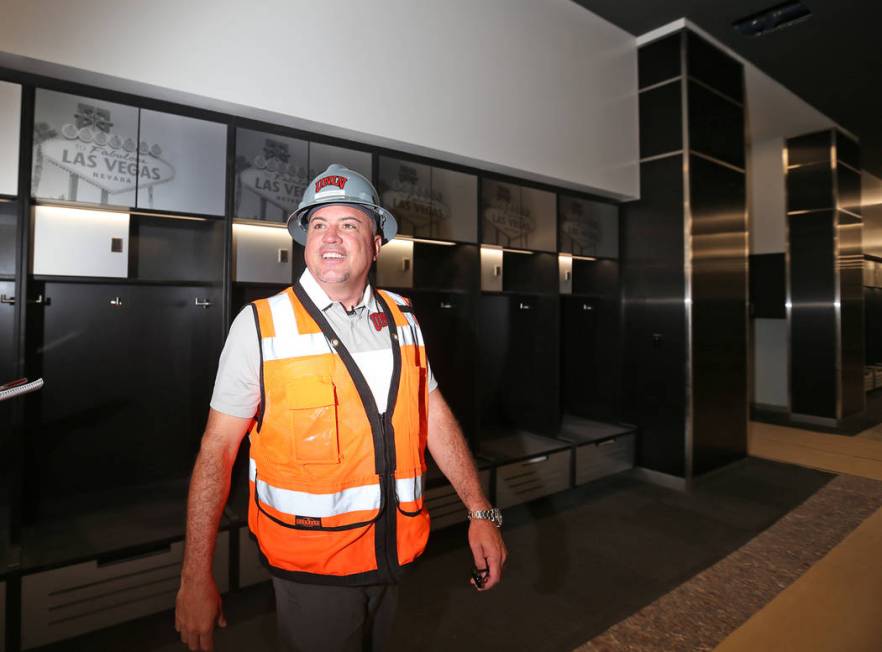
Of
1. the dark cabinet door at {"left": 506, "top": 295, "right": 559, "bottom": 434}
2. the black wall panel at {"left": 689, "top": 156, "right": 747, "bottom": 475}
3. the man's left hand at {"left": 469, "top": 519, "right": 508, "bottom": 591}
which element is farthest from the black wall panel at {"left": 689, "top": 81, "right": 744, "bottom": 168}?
the man's left hand at {"left": 469, "top": 519, "right": 508, "bottom": 591}

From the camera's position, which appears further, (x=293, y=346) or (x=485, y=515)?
(x=485, y=515)

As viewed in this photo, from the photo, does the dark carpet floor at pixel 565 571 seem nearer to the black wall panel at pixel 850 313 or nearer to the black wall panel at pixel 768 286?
the black wall panel at pixel 850 313

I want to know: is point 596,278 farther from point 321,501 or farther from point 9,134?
point 9,134

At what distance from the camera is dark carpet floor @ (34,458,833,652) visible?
2.11m

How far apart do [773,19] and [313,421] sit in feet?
15.8

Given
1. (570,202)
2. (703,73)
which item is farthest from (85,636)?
(703,73)

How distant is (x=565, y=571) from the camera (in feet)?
8.70

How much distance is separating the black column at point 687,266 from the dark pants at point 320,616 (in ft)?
11.1

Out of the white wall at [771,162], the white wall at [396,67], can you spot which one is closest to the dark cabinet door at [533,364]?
the white wall at [396,67]

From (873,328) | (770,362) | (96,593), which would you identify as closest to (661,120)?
(770,362)

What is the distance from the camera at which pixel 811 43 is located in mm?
4340

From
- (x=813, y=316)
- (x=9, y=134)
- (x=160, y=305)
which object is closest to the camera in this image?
(x=9, y=134)

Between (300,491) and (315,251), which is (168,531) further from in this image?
(315,251)

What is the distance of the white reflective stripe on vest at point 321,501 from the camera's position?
1215mm
